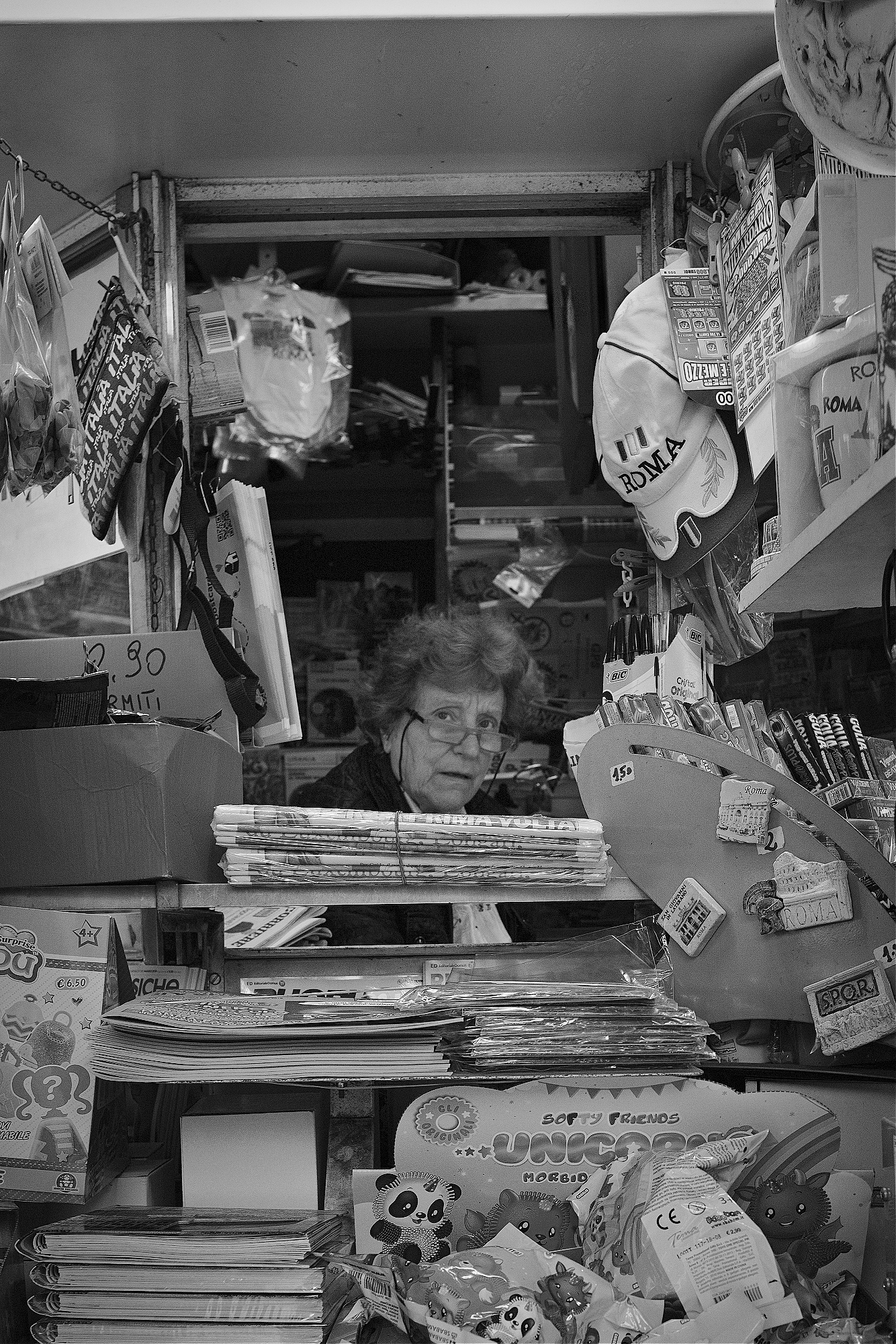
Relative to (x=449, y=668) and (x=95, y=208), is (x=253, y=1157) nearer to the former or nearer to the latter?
(x=449, y=668)

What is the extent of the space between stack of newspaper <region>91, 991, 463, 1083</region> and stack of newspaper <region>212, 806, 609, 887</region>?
0.24 meters

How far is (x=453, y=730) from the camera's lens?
2969mm

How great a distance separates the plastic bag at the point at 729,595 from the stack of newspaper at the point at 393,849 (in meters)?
0.75

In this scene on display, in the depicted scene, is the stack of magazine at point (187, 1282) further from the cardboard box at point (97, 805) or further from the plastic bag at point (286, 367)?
the plastic bag at point (286, 367)

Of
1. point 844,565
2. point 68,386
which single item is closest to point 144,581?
point 68,386

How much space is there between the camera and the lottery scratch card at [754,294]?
2.15m

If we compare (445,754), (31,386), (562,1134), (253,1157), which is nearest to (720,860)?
(562,1134)

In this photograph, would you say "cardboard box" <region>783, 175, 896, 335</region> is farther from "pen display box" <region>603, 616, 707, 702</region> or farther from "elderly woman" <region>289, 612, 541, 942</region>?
"elderly woman" <region>289, 612, 541, 942</region>

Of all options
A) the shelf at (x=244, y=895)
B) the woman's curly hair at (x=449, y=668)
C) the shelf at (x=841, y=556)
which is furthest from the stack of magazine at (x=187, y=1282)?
the woman's curly hair at (x=449, y=668)

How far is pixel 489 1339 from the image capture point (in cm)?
136

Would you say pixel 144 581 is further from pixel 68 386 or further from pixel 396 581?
pixel 396 581

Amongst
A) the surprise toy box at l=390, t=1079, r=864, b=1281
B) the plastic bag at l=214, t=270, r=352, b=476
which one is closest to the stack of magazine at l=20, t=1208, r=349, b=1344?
the surprise toy box at l=390, t=1079, r=864, b=1281

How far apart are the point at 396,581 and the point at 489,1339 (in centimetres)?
328

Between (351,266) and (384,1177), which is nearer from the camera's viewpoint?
(384,1177)
